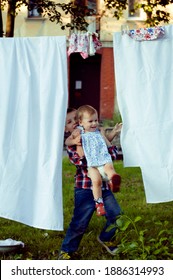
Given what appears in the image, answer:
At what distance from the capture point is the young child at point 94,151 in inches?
192

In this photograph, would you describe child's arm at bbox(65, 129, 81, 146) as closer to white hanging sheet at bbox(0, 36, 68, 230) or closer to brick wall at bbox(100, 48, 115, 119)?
white hanging sheet at bbox(0, 36, 68, 230)

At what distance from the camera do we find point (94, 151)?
4.92 meters

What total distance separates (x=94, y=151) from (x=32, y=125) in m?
0.47

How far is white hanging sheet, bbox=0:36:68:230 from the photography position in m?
4.86

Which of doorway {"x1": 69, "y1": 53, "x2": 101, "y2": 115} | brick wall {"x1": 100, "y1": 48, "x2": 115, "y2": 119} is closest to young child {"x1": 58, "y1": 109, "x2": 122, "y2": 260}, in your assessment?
brick wall {"x1": 100, "y1": 48, "x2": 115, "y2": 119}

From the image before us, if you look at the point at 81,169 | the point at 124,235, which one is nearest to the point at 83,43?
the point at 81,169

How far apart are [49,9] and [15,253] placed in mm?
6801

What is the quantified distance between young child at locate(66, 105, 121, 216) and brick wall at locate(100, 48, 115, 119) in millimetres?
15163

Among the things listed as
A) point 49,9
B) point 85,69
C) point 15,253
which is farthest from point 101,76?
point 15,253

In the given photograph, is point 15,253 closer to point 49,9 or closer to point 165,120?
point 165,120

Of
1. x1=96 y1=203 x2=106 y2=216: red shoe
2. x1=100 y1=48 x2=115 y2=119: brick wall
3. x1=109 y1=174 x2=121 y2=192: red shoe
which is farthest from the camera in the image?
x1=100 y1=48 x2=115 y2=119: brick wall

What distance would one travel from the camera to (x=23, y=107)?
194 inches

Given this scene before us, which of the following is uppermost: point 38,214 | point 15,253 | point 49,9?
point 49,9

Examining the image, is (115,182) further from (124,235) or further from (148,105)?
(124,235)
